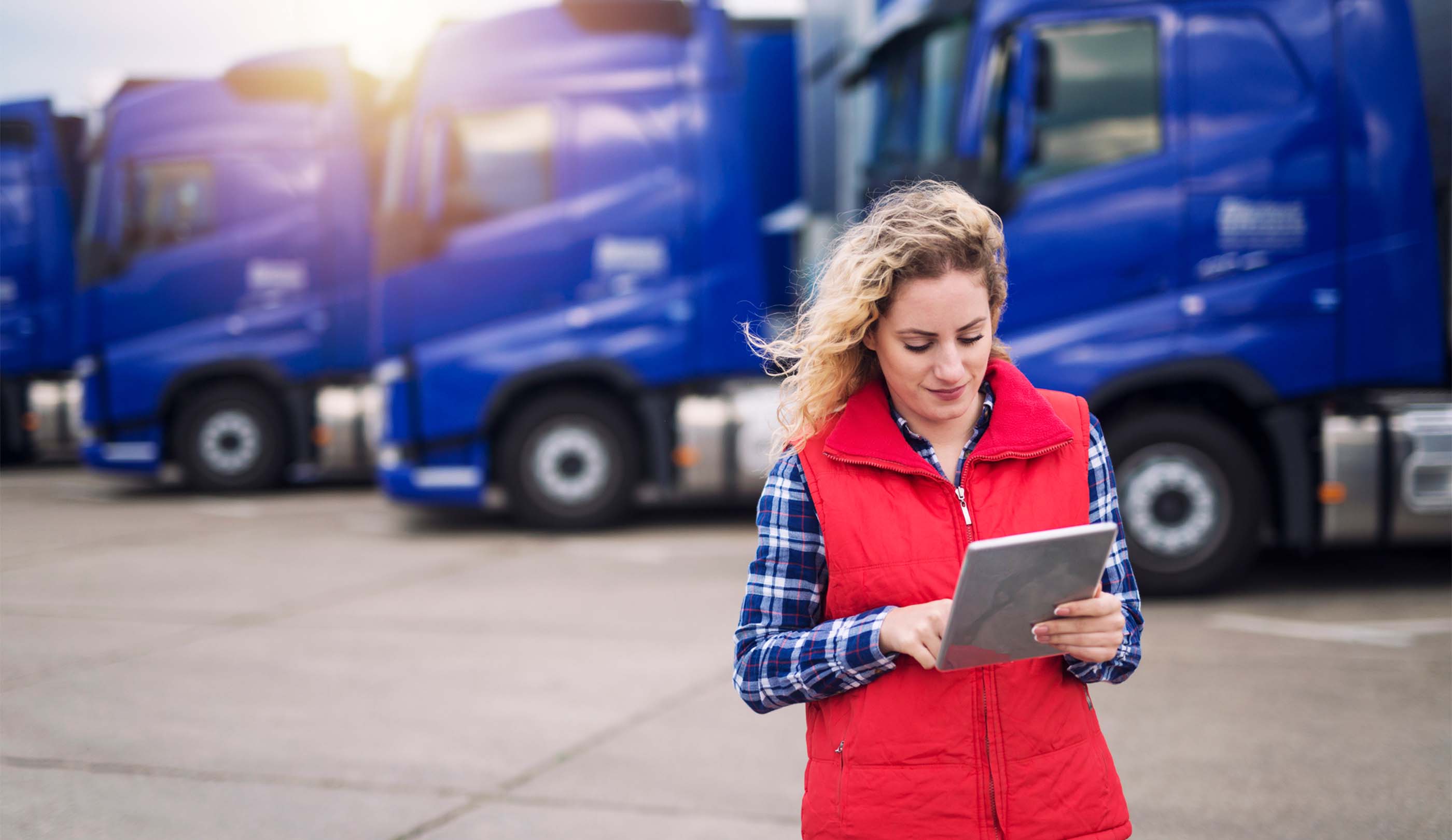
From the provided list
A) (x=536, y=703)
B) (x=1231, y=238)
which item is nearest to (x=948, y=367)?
(x=536, y=703)

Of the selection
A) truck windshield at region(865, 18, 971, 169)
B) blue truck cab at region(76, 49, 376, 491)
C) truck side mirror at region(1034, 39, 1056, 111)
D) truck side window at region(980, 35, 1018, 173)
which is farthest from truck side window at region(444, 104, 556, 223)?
truck side mirror at region(1034, 39, 1056, 111)

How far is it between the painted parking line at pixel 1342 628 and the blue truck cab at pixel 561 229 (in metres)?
3.47

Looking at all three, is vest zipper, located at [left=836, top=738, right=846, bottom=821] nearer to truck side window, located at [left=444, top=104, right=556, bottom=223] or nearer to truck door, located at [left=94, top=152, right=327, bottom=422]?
truck side window, located at [left=444, top=104, right=556, bottom=223]

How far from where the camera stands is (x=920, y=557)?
162 centimetres

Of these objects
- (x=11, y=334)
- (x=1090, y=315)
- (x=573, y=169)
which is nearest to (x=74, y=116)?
(x=11, y=334)

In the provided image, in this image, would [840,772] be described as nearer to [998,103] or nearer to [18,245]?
[998,103]

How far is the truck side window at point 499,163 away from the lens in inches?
315

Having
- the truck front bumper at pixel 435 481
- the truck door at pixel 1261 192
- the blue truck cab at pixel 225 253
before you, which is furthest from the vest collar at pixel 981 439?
the blue truck cab at pixel 225 253

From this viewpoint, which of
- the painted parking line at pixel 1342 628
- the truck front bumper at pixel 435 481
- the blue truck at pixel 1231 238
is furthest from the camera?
the truck front bumper at pixel 435 481

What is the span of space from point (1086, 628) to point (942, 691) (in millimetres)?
214

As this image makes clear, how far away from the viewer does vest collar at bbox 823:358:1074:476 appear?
165 centimetres

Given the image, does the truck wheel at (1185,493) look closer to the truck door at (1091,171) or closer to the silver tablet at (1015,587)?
the truck door at (1091,171)

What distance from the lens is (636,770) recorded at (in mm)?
3781

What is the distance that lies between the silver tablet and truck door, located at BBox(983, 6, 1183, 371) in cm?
457
